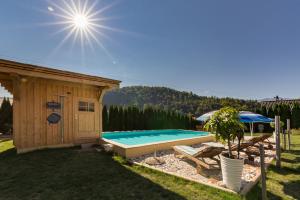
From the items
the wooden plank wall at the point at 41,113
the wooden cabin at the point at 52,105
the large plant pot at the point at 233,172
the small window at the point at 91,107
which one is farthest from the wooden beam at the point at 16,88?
the large plant pot at the point at 233,172

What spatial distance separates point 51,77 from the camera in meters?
7.05

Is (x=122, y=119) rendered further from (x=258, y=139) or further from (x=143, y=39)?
(x=258, y=139)

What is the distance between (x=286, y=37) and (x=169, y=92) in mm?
38593

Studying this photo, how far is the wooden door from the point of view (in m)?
8.30

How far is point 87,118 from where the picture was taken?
8.57 meters

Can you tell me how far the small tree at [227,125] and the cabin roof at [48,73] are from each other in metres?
6.10

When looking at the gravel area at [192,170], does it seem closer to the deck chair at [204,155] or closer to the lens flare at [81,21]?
the deck chair at [204,155]

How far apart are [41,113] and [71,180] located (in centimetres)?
434

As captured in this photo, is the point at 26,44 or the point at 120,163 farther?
the point at 26,44

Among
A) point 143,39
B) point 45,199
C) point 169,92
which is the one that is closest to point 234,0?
point 143,39

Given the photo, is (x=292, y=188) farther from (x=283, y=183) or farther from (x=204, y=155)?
(x=204, y=155)

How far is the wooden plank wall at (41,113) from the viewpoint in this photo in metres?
6.65

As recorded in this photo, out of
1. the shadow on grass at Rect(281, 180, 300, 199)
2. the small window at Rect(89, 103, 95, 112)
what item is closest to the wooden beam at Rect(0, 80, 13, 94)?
the small window at Rect(89, 103, 95, 112)

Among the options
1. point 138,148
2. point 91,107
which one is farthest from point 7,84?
point 138,148
